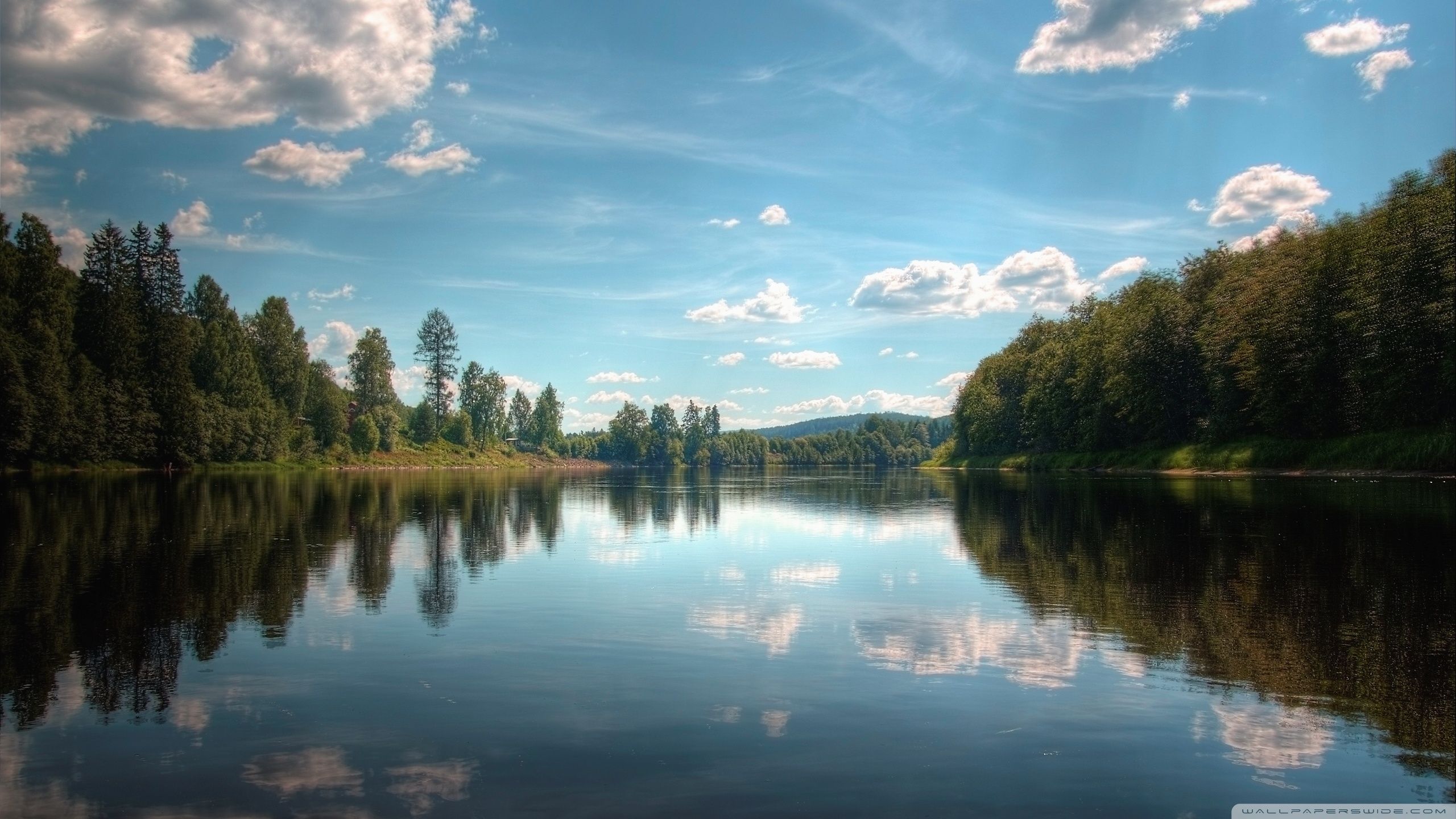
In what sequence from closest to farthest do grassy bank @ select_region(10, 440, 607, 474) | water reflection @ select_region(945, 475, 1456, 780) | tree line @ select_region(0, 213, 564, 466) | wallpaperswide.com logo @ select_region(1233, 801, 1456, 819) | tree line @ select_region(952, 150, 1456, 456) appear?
wallpaperswide.com logo @ select_region(1233, 801, 1456, 819)
water reflection @ select_region(945, 475, 1456, 780)
tree line @ select_region(952, 150, 1456, 456)
tree line @ select_region(0, 213, 564, 466)
grassy bank @ select_region(10, 440, 607, 474)

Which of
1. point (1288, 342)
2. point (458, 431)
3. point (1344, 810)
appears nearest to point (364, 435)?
point (458, 431)

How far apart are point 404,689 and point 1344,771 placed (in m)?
9.44

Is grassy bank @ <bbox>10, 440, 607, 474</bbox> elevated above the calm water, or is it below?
above

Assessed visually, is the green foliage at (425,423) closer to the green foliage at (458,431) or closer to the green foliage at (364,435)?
the green foliage at (458,431)

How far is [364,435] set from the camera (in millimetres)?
138250

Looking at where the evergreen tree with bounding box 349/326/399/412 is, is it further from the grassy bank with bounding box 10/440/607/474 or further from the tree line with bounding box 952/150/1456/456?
the tree line with bounding box 952/150/1456/456

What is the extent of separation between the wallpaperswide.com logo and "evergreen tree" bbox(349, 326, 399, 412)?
510ft

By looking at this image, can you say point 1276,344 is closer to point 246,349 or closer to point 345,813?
point 345,813

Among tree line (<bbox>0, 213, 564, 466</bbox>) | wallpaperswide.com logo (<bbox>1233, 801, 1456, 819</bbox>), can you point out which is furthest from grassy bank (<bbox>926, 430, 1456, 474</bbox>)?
tree line (<bbox>0, 213, 564, 466</bbox>)

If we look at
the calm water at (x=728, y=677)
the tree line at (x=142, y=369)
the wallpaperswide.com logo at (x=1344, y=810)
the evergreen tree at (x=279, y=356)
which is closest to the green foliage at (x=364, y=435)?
the tree line at (x=142, y=369)

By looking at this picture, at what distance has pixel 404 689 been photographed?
10078mm

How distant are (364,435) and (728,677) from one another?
140563 mm

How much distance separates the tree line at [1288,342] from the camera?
5350 cm

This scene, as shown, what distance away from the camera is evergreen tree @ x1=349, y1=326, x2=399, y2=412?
15038cm
